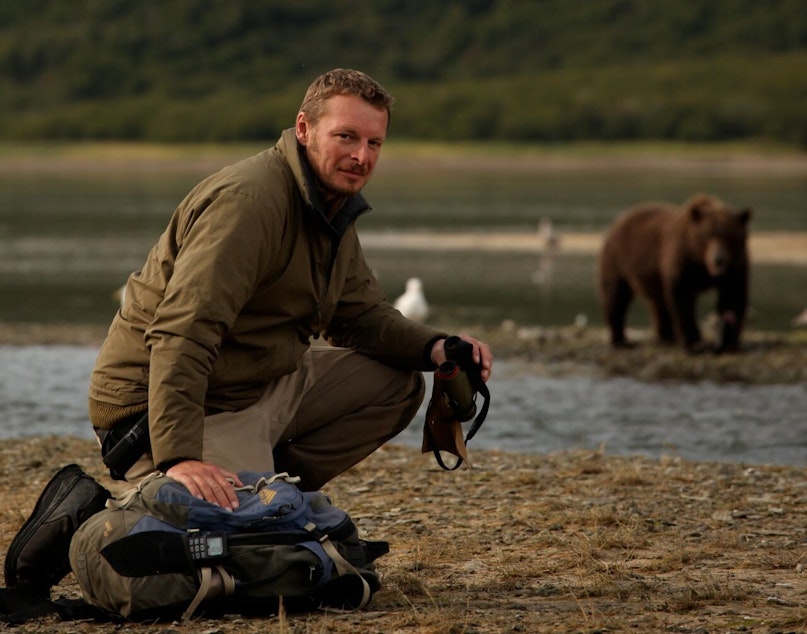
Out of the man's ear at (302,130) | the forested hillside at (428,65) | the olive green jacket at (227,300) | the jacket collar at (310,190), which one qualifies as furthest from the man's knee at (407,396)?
the forested hillside at (428,65)

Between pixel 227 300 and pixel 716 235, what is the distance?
1014cm

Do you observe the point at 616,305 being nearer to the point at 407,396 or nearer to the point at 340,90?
the point at 407,396

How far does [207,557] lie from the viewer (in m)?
4.64

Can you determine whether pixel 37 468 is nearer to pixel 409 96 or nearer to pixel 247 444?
pixel 247 444

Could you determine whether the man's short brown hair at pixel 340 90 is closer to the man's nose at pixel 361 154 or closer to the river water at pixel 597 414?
the man's nose at pixel 361 154

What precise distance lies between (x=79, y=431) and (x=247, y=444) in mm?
5386

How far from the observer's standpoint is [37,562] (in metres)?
4.98

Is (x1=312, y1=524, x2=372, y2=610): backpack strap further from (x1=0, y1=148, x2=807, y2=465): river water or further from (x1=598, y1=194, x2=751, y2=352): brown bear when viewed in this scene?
→ (x1=598, y1=194, x2=751, y2=352): brown bear

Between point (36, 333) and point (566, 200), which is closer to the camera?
point (36, 333)

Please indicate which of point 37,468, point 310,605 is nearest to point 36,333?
point 37,468

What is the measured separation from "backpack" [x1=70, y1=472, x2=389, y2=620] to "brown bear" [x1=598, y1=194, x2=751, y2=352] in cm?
1002

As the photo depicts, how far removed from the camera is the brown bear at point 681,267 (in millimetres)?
14438

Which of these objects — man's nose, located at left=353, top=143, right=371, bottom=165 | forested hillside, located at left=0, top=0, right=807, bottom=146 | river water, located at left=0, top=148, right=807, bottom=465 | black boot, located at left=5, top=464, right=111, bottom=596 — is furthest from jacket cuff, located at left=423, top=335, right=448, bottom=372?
forested hillside, located at left=0, top=0, right=807, bottom=146

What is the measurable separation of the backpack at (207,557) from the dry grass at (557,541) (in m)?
0.08
